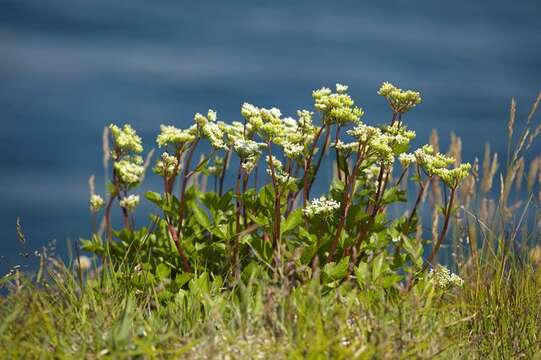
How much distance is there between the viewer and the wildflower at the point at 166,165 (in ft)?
14.6

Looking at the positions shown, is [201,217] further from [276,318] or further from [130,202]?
[276,318]

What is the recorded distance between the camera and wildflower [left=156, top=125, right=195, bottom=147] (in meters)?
4.38

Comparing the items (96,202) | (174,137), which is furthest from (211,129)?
(96,202)

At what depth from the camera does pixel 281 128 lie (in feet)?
14.4

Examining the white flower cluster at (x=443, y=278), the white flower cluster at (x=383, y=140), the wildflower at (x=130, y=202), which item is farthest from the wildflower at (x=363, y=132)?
the wildflower at (x=130, y=202)

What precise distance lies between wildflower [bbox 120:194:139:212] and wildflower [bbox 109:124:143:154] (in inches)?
12.2

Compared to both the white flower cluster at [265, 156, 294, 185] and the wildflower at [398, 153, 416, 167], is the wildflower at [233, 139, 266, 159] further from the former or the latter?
the wildflower at [398, 153, 416, 167]

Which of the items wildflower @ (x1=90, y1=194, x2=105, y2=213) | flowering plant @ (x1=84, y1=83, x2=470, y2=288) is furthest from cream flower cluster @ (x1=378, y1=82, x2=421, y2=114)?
wildflower @ (x1=90, y1=194, x2=105, y2=213)

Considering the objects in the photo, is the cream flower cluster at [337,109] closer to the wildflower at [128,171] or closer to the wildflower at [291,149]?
the wildflower at [291,149]

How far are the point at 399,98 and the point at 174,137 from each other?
54.2 inches

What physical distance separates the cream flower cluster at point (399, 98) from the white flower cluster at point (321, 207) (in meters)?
0.73

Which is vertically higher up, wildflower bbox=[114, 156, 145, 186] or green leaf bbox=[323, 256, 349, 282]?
wildflower bbox=[114, 156, 145, 186]

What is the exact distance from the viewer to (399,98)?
15.0 ft

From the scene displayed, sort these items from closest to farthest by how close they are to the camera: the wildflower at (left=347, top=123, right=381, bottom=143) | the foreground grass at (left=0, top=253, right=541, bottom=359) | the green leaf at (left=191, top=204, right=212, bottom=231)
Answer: the foreground grass at (left=0, top=253, right=541, bottom=359)
the wildflower at (left=347, top=123, right=381, bottom=143)
the green leaf at (left=191, top=204, right=212, bottom=231)
